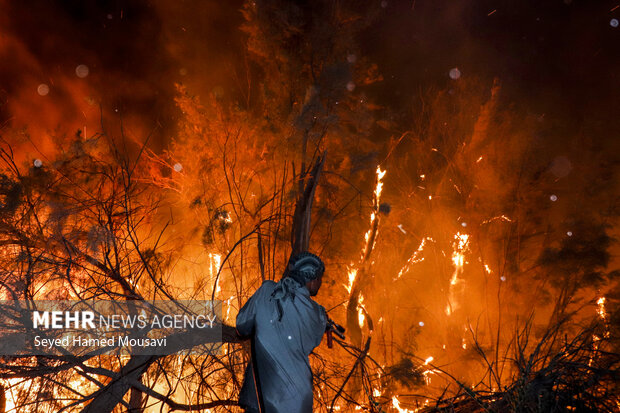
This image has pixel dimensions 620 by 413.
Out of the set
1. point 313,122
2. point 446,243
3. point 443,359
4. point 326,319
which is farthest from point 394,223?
point 326,319

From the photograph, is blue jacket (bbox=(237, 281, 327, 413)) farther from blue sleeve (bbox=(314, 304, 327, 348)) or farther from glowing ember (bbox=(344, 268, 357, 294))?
glowing ember (bbox=(344, 268, 357, 294))

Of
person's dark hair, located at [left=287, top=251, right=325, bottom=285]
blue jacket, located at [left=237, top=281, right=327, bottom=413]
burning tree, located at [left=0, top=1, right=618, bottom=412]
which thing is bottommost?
blue jacket, located at [left=237, top=281, right=327, bottom=413]

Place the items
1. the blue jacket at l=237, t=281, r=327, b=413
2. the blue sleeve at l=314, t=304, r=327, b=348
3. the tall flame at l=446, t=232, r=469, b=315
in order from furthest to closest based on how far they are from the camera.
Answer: the tall flame at l=446, t=232, r=469, b=315, the blue sleeve at l=314, t=304, r=327, b=348, the blue jacket at l=237, t=281, r=327, b=413

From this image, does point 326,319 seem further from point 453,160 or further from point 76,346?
point 453,160

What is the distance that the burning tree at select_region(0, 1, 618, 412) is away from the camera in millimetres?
3381

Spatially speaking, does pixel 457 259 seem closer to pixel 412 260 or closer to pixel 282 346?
pixel 412 260

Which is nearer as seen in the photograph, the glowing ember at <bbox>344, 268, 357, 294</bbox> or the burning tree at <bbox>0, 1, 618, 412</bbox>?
the burning tree at <bbox>0, 1, 618, 412</bbox>

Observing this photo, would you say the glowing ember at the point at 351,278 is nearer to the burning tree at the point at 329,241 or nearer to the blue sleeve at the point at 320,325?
the burning tree at the point at 329,241

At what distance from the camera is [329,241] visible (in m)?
10.6

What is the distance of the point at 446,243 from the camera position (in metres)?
14.1

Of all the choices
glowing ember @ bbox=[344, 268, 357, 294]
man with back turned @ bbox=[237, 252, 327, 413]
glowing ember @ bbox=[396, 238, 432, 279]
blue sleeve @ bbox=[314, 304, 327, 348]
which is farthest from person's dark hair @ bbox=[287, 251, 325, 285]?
glowing ember @ bbox=[396, 238, 432, 279]

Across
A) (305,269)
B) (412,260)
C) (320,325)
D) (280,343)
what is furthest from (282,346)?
(412,260)

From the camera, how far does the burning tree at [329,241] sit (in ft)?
11.1

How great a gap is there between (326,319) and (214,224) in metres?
3.13
